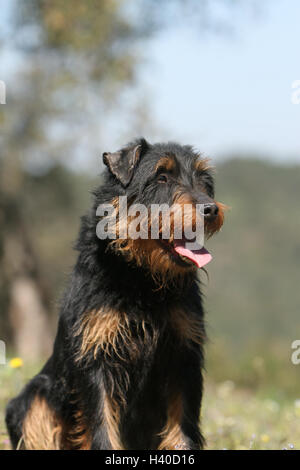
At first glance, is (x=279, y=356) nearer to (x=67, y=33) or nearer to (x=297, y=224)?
(x=67, y=33)

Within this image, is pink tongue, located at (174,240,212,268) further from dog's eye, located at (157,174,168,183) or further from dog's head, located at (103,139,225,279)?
dog's eye, located at (157,174,168,183)

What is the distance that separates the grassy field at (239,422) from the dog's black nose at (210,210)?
1802mm

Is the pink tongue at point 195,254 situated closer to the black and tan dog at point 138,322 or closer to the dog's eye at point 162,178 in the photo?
the black and tan dog at point 138,322

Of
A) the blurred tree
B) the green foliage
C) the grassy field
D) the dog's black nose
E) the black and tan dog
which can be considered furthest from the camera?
the green foliage

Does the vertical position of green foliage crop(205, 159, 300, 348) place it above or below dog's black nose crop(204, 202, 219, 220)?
above

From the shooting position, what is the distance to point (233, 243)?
187 ft

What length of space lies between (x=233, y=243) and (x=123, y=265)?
52.3 m

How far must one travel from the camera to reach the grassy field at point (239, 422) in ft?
20.3

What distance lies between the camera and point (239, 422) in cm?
734

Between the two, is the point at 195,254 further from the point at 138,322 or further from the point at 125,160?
the point at 125,160

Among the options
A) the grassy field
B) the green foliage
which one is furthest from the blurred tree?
the green foliage

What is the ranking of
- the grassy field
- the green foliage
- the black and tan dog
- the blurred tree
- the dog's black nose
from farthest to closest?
the green foliage
the blurred tree
the grassy field
the black and tan dog
the dog's black nose

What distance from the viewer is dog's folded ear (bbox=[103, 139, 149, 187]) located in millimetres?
5098
